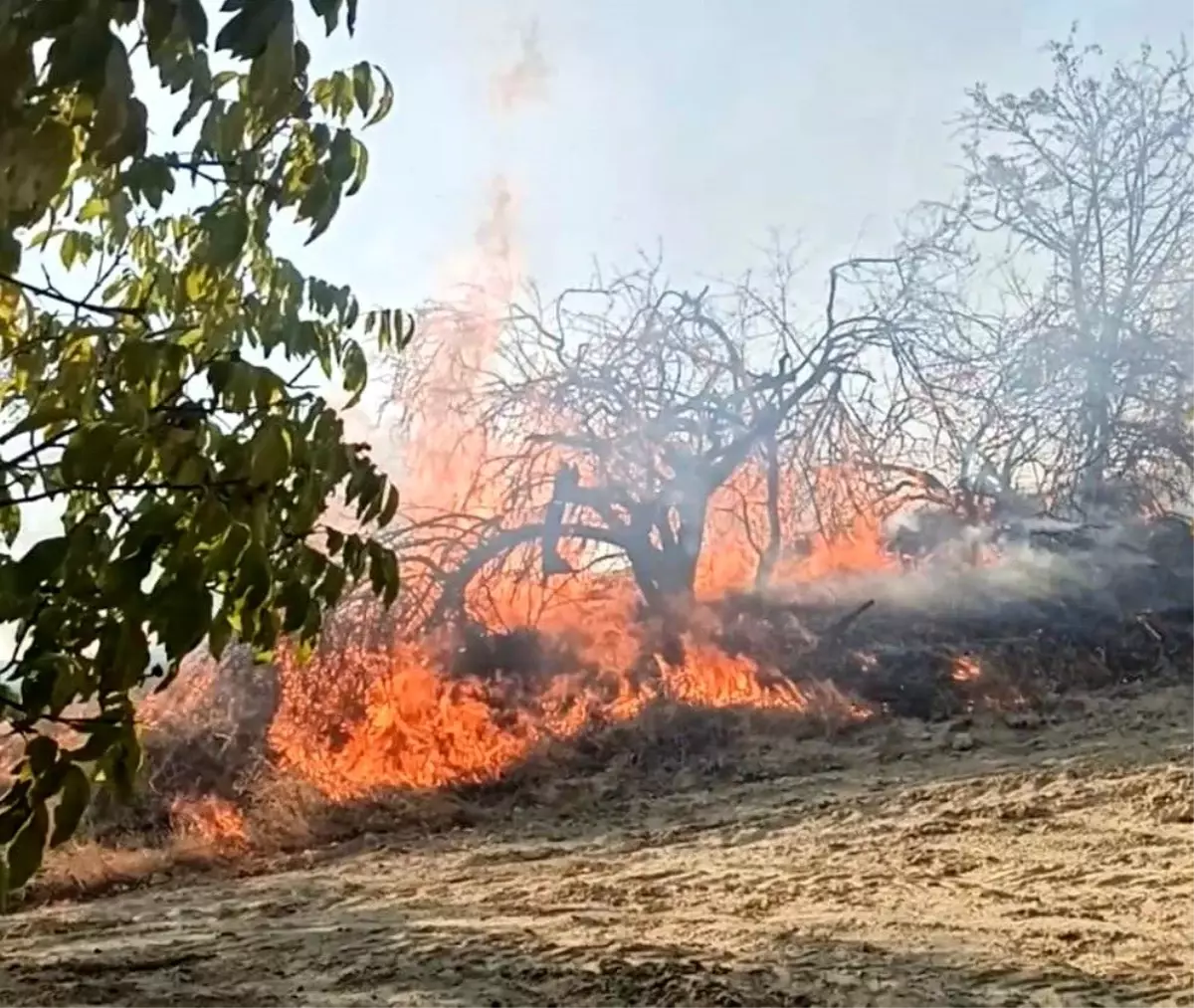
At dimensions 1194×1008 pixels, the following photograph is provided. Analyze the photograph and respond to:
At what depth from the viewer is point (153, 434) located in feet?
3.64

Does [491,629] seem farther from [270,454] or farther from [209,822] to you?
[270,454]

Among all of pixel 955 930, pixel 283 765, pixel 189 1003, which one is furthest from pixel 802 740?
pixel 189 1003

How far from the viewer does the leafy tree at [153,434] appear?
2.88ft

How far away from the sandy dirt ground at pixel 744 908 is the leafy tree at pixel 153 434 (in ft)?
5.08

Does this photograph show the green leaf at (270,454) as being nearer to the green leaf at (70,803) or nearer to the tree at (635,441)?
the green leaf at (70,803)

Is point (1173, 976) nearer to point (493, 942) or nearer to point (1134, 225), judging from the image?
point (493, 942)

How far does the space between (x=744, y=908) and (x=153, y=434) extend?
2.66m

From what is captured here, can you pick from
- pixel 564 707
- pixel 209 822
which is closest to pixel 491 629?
pixel 564 707

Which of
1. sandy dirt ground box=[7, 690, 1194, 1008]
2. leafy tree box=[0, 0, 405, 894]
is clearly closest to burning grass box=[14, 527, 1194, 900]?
sandy dirt ground box=[7, 690, 1194, 1008]

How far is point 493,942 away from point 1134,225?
7.38 metres

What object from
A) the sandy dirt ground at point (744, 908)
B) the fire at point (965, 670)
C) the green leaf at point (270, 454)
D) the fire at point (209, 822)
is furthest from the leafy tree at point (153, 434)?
the fire at point (965, 670)

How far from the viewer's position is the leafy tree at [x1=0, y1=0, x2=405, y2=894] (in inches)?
34.5

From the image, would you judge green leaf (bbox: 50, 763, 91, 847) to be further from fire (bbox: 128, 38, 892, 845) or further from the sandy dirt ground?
fire (bbox: 128, 38, 892, 845)

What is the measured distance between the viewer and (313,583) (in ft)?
3.94
